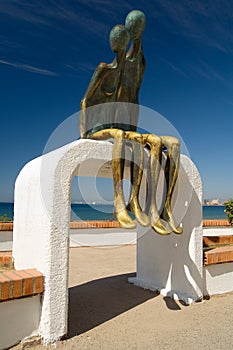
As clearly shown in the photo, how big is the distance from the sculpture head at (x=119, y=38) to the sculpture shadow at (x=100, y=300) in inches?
132

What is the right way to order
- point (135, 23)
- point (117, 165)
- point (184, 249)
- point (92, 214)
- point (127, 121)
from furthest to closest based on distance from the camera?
point (92, 214)
point (184, 249)
point (127, 121)
point (135, 23)
point (117, 165)

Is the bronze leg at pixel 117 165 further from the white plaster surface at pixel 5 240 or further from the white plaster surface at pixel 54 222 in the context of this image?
the white plaster surface at pixel 5 240

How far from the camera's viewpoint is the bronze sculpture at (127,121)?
11.8ft

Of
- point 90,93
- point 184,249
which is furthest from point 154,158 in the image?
point 184,249

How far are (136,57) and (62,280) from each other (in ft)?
9.83

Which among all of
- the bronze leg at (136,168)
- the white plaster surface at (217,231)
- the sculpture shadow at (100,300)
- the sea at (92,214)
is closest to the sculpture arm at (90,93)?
the bronze leg at (136,168)

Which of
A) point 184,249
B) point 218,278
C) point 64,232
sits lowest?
A: point 218,278

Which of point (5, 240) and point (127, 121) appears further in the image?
point (5, 240)

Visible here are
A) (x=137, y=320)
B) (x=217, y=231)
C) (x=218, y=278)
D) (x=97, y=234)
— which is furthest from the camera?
(x=217, y=231)

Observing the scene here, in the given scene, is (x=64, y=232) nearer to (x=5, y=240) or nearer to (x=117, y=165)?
(x=117, y=165)

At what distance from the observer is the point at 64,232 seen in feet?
11.0

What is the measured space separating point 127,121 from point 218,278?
275 cm

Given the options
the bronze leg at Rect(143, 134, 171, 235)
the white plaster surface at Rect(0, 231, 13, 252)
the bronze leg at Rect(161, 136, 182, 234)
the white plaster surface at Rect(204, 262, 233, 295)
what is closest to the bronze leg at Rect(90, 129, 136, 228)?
the bronze leg at Rect(143, 134, 171, 235)

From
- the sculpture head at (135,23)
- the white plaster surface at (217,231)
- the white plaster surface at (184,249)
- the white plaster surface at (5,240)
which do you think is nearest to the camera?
the sculpture head at (135,23)
